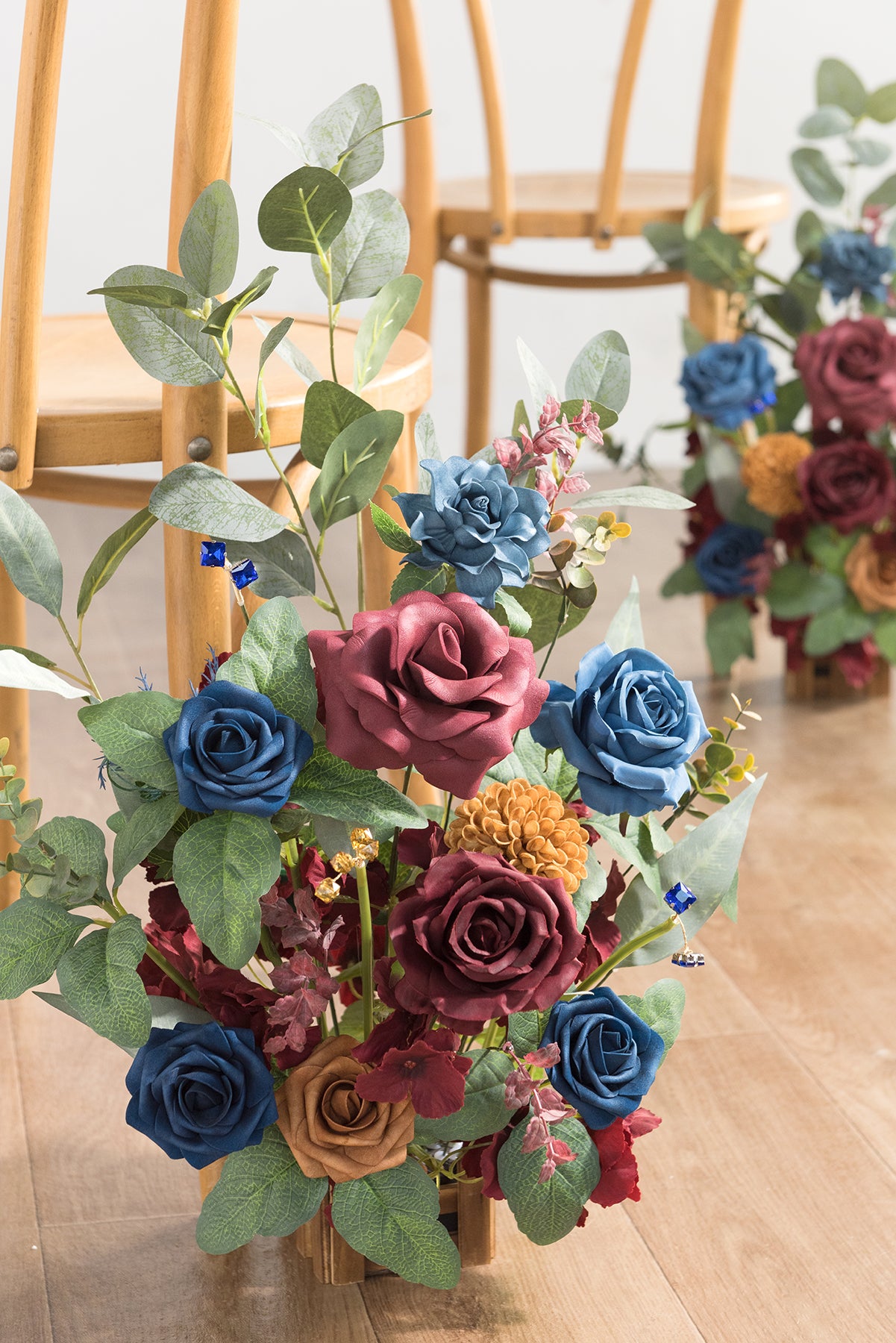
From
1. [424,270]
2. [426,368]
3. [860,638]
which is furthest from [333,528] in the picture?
[426,368]

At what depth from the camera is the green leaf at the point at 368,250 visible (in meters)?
0.70

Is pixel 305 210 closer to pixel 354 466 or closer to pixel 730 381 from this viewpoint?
pixel 354 466

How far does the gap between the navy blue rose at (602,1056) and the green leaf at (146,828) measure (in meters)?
0.21

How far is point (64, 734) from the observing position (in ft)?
5.09

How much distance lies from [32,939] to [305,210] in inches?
13.7

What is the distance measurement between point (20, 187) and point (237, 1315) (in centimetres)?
61

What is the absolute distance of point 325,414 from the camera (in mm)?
682

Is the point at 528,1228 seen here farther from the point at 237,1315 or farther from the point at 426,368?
the point at 426,368

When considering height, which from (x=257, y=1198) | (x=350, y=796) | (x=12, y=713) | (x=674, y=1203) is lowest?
(x=674, y=1203)

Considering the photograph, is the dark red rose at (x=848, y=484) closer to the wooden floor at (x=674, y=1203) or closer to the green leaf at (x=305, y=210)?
the wooden floor at (x=674, y=1203)

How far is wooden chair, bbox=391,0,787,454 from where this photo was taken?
60.0 inches

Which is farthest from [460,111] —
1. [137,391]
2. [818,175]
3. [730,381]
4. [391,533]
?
[391,533]

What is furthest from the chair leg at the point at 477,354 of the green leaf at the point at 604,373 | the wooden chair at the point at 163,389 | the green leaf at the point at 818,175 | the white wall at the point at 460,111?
the green leaf at the point at 604,373

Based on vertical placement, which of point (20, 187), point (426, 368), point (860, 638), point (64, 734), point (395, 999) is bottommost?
point (64, 734)
